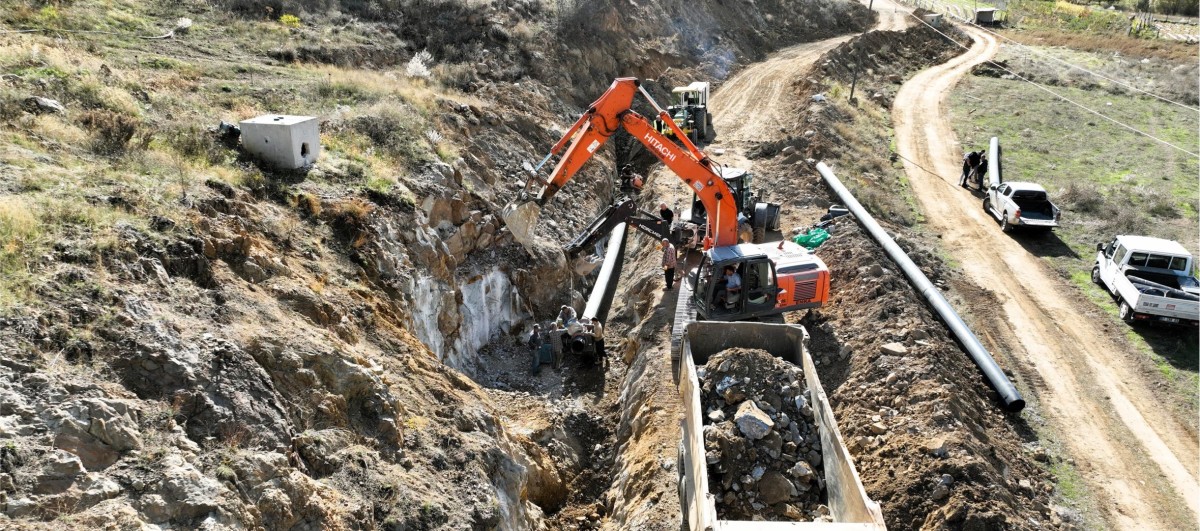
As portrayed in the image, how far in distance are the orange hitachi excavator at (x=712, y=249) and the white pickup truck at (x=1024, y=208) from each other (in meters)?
11.0

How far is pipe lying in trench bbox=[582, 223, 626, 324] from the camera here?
19.8 m

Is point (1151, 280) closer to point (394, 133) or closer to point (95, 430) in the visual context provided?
point (394, 133)

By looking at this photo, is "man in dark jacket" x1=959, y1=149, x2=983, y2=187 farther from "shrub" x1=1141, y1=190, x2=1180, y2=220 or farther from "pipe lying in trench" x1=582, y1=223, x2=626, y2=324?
"pipe lying in trench" x1=582, y1=223, x2=626, y2=324

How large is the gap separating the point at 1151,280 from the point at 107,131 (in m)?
23.7

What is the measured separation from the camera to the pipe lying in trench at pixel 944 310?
47.6 ft

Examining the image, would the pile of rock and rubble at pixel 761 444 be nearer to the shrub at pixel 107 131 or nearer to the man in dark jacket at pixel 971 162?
the shrub at pixel 107 131

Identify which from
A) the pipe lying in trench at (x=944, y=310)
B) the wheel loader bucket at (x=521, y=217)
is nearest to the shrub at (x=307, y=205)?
the wheel loader bucket at (x=521, y=217)

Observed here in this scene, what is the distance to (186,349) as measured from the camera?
9.20 meters

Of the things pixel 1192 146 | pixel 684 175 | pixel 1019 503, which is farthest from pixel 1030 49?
pixel 1019 503

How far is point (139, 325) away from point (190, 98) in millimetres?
10477

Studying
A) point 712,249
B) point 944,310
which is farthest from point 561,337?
point 944,310

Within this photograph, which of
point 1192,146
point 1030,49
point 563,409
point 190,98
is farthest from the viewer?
point 1030,49

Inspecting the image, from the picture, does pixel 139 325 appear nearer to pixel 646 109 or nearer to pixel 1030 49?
pixel 646 109

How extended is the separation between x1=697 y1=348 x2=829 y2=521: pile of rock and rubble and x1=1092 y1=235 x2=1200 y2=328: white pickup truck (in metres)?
11.0
